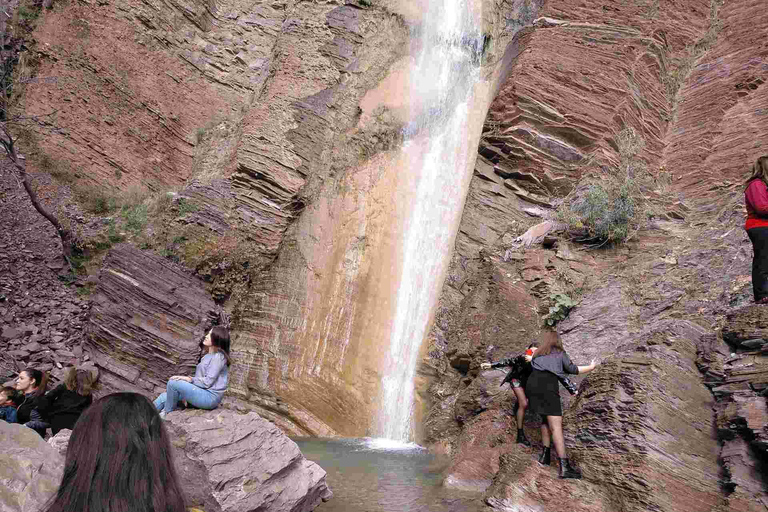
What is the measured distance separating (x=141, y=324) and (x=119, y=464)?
9.35m

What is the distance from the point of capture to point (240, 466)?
17.2 feet

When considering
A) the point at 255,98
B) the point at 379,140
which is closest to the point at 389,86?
the point at 379,140

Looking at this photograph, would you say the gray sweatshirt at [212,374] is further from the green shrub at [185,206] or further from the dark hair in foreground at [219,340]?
the green shrub at [185,206]

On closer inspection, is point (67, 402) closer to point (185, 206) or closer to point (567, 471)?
point (567, 471)

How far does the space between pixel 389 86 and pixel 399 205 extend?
4258 mm

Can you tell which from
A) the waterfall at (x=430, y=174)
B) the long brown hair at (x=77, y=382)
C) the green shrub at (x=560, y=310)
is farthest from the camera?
→ the waterfall at (x=430, y=174)

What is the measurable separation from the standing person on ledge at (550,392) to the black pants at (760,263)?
182 centimetres

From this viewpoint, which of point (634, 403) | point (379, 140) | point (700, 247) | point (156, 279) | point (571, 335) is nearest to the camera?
point (634, 403)

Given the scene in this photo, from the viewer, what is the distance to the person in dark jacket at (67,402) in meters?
6.34

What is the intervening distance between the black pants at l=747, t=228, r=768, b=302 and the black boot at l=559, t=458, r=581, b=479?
2.59 meters

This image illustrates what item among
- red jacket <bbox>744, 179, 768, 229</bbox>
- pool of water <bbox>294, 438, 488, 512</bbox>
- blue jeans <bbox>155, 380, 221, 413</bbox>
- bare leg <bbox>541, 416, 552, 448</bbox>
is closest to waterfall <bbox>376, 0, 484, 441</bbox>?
pool of water <bbox>294, 438, 488, 512</bbox>

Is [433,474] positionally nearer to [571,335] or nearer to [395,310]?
[571,335]

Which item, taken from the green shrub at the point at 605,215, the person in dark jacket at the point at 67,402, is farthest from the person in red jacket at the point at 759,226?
the person in dark jacket at the point at 67,402

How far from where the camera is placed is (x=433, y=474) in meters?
7.55
